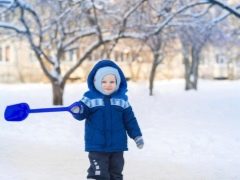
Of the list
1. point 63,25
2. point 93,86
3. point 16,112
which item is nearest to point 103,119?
point 93,86

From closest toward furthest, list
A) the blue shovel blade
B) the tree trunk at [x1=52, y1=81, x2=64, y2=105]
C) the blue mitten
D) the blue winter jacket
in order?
the blue shovel blade, the blue mitten, the blue winter jacket, the tree trunk at [x1=52, y1=81, x2=64, y2=105]

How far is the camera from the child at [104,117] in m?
5.00

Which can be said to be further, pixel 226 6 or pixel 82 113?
pixel 226 6

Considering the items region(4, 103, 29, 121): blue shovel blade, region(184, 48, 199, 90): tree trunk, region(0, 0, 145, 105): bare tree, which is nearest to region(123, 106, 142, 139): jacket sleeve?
region(4, 103, 29, 121): blue shovel blade

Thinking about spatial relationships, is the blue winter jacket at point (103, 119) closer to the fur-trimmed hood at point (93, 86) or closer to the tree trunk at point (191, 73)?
the fur-trimmed hood at point (93, 86)

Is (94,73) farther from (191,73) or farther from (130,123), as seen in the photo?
(191,73)

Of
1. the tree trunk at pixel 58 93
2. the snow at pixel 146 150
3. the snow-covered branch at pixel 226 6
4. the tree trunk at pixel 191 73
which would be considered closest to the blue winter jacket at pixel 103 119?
the snow at pixel 146 150

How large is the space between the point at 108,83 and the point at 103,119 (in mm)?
345

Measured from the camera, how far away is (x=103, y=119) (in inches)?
197

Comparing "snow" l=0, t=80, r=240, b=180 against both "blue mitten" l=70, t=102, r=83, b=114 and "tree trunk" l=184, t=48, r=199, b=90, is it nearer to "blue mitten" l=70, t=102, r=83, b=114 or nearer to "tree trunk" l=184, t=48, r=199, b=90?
"blue mitten" l=70, t=102, r=83, b=114

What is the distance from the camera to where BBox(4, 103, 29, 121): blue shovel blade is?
4.70 m

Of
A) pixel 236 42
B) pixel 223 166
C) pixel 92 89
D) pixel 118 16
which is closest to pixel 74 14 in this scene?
pixel 118 16

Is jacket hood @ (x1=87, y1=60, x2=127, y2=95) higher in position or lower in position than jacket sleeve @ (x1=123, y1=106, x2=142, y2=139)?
higher

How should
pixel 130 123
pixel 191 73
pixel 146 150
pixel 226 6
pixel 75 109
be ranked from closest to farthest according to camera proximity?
pixel 75 109 < pixel 130 123 < pixel 146 150 < pixel 226 6 < pixel 191 73
